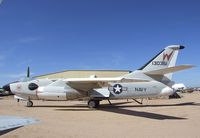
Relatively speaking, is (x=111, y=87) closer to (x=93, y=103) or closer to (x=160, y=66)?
(x=93, y=103)

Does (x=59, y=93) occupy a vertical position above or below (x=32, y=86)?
below

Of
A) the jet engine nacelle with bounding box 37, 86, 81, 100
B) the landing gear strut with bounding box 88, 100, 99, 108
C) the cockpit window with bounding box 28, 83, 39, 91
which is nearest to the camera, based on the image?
the jet engine nacelle with bounding box 37, 86, 81, 100

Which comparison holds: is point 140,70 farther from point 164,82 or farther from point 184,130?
point 184,130

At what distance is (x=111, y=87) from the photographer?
2219 cm

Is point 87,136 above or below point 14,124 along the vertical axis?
below

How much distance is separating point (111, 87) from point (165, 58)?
4.78 meters

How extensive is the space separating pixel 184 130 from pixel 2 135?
238 inches

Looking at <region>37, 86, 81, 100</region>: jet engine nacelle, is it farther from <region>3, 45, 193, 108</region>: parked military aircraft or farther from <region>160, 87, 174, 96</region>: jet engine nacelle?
<region>160, 87, 174, 96</region>: jet engine nacelle

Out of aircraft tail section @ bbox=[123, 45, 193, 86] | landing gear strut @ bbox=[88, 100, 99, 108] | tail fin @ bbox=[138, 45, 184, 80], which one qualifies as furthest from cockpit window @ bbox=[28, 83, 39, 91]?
tail fin @ bbox=[138, 45, 184, 80]

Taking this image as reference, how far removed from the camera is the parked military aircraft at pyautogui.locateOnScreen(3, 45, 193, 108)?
20875 millimetres

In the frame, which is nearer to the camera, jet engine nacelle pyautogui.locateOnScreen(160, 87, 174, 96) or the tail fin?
jet engine nacelle pyautogui.locateOnScreen(160, 87, 174, 96)

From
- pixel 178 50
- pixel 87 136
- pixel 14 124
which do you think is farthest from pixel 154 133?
pixel 178 50

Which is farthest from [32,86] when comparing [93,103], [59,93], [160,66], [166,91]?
[166,91]

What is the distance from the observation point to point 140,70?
21125mm
